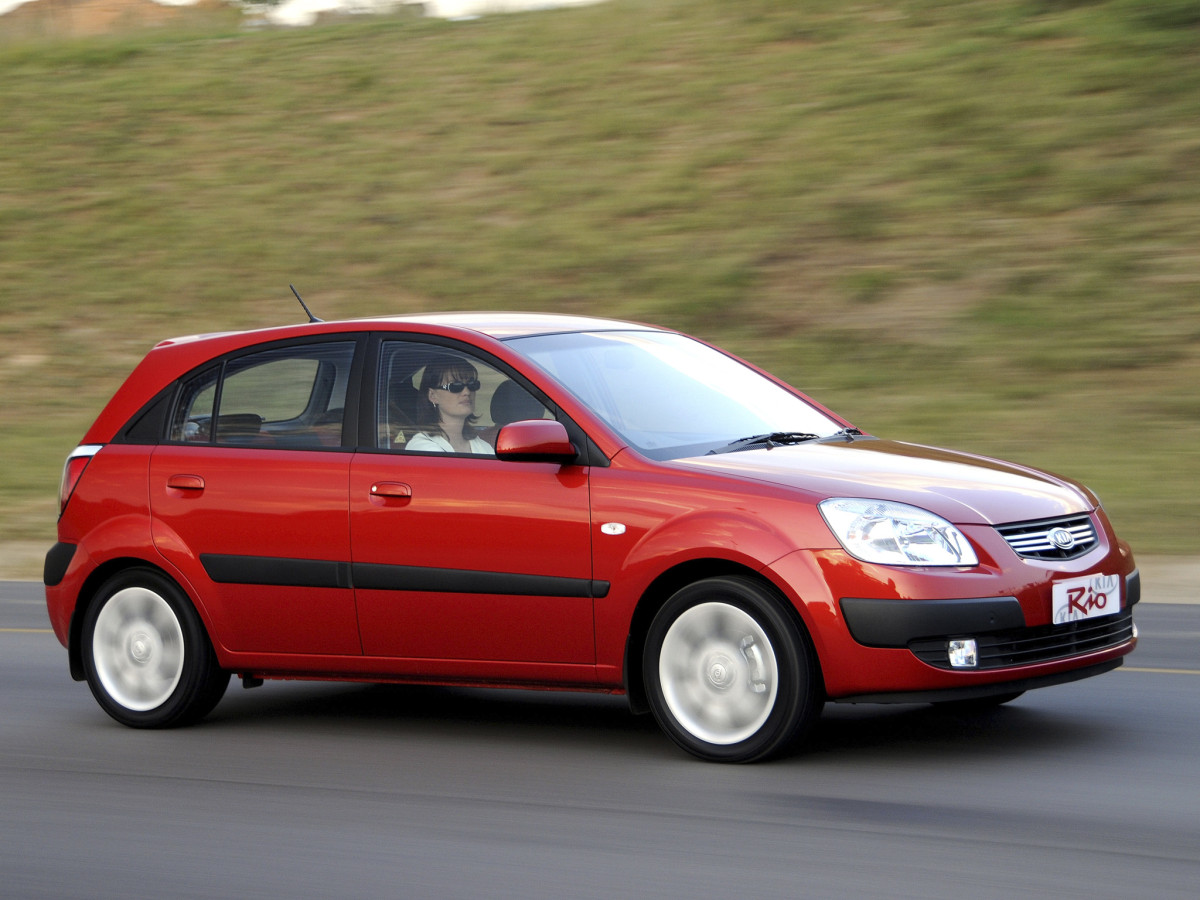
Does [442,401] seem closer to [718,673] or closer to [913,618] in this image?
[718,673]

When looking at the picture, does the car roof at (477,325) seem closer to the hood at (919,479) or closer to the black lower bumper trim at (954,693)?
the hood at (919,479)

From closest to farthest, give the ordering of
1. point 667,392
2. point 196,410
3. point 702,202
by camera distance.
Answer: point 667,392
point 196,410
point 702,202

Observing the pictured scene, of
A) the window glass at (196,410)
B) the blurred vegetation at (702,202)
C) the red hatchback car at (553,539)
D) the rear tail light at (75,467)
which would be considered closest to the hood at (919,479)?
the red hatchback car at (553,539)

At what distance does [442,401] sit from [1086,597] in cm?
248

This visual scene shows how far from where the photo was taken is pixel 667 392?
6672mm

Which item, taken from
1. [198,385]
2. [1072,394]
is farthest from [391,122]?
[198,385]

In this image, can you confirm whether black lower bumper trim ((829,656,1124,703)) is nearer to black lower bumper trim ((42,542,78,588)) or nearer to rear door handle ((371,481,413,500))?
rear door handle ((371,481,413,500))

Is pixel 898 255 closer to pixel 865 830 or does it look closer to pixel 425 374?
pixel 425 374

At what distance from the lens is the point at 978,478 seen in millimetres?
6047

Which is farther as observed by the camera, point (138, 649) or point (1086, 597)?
point (138, 649)

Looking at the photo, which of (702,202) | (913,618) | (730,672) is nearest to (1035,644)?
(913,618)

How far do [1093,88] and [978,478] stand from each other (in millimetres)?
14718

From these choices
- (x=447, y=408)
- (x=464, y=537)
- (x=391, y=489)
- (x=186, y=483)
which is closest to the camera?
(x=464, y=537)

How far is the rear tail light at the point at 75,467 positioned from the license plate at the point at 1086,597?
13.3 feet
